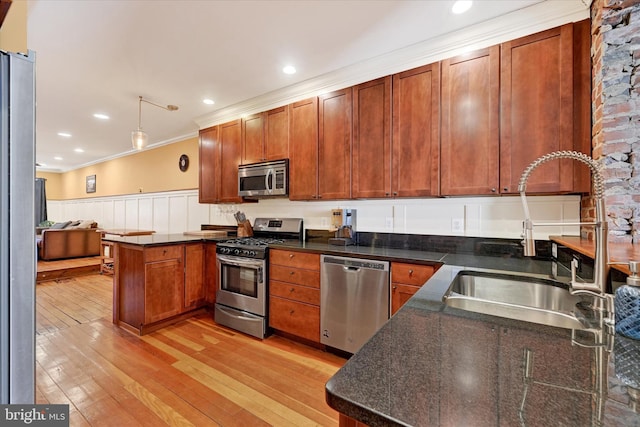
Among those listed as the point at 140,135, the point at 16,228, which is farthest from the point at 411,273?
the point at 140,135

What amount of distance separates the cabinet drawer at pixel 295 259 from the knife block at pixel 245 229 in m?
0.97

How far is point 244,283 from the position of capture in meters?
2.94

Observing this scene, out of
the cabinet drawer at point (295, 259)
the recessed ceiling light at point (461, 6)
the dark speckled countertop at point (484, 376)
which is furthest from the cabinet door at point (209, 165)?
the dark speckled countertop at point (484, 376)

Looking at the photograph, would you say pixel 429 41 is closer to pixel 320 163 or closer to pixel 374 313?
pixel 320 163

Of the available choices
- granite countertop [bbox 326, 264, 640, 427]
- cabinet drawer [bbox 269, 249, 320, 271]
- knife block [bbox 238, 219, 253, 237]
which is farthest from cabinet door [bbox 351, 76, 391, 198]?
granite countertop [bbox 326, 264, 640, 427]

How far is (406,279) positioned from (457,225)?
736mm

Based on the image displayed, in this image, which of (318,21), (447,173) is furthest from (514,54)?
(318,21)

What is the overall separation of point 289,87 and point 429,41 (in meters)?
1.49

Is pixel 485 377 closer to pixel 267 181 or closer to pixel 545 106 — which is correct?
pixel 545 106

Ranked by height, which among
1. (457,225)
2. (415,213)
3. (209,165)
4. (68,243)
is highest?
(209,165)

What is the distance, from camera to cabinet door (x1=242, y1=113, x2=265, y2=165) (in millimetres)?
3334

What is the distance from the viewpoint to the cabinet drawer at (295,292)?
252cm

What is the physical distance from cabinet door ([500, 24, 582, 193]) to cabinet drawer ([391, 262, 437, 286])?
2.57 feet

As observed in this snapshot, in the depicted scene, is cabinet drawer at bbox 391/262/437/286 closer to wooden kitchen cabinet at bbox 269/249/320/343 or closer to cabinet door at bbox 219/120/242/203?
wooden kitchen cabinet at bbox 269/249/320/343
